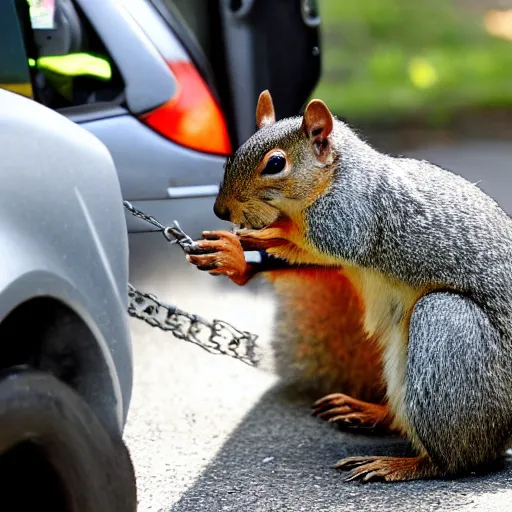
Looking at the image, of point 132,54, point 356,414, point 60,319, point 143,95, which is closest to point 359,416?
point 356,414

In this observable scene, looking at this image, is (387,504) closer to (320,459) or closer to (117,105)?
(320,459)

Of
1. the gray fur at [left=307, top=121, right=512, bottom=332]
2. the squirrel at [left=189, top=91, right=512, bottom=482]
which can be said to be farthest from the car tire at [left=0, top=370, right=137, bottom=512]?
the gray fur at [left=307, top=121, right=512, bottom=332]

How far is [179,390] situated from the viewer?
4.46 meters

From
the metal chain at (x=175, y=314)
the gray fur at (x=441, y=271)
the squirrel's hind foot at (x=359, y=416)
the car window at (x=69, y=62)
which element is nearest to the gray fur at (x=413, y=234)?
the gray fur at (x=441, y=271)

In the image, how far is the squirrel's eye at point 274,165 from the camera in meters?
3.38

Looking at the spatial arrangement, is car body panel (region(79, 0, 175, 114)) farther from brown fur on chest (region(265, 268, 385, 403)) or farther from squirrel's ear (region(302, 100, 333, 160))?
squirrel's ear (region(302, 100, 333, 160))

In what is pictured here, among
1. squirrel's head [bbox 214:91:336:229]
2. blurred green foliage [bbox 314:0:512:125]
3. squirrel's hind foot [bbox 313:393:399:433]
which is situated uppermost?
squirrel's head [bbox 214:91:336:229]

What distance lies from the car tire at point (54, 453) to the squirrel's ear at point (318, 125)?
137 centimetres

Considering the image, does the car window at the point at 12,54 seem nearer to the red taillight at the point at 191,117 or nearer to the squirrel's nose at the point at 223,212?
the squirrel's nose at the point at 223,212

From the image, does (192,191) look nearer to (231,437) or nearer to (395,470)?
(231,437)

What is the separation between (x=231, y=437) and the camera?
12.7 feet

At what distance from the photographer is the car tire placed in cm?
205

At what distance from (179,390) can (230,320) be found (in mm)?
733

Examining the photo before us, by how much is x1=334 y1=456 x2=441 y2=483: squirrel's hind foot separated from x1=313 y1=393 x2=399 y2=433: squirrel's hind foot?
1.35 feet
